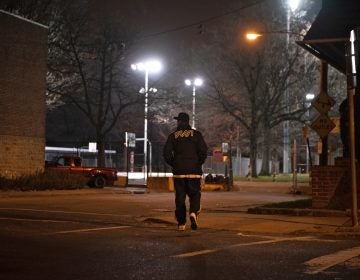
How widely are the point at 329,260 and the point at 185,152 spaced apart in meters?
3.66

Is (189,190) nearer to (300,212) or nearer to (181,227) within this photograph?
(181,227)

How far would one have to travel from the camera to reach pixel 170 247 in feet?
30.3

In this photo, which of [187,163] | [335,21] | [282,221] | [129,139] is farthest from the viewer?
[129,139]

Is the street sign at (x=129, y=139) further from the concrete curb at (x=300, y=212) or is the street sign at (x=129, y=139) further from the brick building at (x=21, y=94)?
the concrete curb at (x=300, y=212)

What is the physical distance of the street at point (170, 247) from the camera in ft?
23.9

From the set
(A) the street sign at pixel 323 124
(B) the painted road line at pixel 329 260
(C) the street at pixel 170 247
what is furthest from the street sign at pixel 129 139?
(B) the painted road line at pixel 329 260

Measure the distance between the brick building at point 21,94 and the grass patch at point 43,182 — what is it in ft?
4.83

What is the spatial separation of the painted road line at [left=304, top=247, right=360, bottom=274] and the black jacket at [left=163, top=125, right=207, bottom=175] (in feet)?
10.0

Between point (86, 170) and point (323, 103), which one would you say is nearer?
point (323, 103)

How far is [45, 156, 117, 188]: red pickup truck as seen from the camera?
105ft

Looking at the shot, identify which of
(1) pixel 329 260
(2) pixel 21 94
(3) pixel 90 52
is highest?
(3) pixel 90 52

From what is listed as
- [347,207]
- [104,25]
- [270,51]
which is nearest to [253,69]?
[270,51]

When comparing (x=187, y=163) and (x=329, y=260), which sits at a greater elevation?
(x=187, y=163)

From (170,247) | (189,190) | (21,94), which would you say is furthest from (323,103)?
(21,94)
